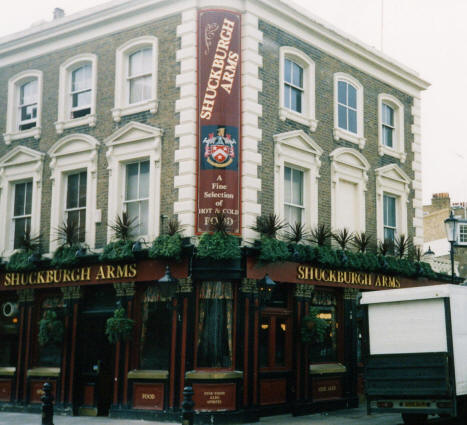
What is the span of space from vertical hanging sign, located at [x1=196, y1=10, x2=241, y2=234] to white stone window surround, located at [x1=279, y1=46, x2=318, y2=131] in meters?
1.81

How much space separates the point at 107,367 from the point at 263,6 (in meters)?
9.91

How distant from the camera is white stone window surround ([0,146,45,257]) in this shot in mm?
19797

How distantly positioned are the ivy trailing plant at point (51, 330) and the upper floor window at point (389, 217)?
10110mm

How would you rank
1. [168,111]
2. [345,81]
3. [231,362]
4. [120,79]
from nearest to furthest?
[231,362] → [168,111] → [120,79] → [345,81]

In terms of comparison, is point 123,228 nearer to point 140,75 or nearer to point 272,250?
point 272,250

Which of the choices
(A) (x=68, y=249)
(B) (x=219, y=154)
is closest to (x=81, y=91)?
(A) (x=68, y=249)

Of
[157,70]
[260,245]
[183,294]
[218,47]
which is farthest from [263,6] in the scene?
[183,294]

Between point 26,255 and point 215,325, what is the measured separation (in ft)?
20.2

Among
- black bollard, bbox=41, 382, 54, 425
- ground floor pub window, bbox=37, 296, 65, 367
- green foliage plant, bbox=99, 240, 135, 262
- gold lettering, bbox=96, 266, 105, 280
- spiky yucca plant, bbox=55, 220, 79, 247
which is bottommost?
black bollard, bbox=41, 382, 54, 425

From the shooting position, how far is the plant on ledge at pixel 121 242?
17.0 m

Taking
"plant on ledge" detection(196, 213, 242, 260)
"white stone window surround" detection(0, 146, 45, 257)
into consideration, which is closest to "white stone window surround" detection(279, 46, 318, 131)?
"plant on ledge" detection(196, 213, 242, 260)

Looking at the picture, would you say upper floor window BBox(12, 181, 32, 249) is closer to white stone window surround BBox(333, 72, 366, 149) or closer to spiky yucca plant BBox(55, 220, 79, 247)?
spiky yucca plant BBox(55, 220, 79, 247)

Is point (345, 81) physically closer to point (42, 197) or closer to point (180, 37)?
point (180, 37)

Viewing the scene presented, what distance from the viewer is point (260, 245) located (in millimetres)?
16531
